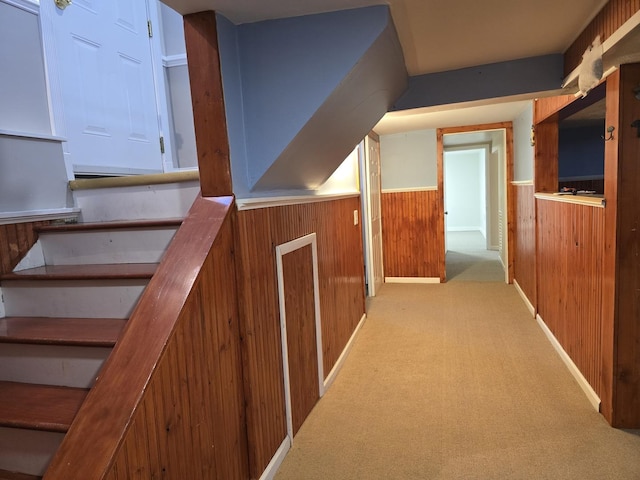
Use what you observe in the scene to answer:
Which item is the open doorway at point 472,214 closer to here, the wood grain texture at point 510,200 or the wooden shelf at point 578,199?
the wood grain texture at point 510,200

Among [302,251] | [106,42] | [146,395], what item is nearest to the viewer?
[146,395]

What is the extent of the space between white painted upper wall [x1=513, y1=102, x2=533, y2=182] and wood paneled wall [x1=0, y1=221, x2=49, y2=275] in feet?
12.9

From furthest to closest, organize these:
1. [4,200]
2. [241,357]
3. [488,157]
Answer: [488,157], [4,200], [241,357]

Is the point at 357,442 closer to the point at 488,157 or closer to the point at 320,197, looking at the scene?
the point at 320,197

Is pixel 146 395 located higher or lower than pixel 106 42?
lower

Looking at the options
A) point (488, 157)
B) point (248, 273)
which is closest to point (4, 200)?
point (248, 273)

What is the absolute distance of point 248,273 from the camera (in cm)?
169

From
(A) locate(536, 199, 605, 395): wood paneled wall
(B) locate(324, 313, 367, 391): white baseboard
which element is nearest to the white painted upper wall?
(A) locate(536, 199, 605, 395): wood paneled wall

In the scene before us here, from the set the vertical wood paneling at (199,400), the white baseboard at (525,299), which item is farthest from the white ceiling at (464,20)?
the white baseboard at (525,299)

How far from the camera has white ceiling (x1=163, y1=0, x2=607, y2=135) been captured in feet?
5.11

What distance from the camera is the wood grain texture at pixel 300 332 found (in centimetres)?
214

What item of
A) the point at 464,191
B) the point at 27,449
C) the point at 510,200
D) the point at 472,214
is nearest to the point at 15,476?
the point at 27,449

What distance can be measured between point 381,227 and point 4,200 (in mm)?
4437

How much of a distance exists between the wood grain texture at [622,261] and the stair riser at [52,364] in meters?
2.32
